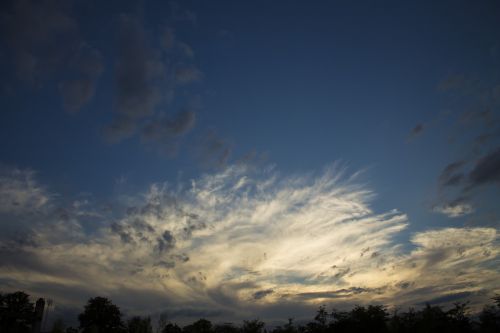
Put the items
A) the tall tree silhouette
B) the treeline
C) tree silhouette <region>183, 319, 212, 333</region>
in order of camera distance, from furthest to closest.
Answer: tree silhouette <region>183, 319, 212, 333</region>
the tall tree silhouette
the treeline

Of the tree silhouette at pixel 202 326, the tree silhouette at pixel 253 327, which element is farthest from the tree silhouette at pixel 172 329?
the tree silhouette at pixel 253 327

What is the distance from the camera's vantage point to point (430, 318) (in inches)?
2030

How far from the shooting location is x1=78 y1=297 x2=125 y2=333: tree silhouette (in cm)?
9656

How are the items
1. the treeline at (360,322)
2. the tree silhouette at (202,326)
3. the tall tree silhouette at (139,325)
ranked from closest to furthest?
the treeline at (360,322)
the tall tree silhouette at (139,325)
the tree silhouette at (202,326)

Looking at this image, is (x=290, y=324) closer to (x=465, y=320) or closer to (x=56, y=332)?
(x=465, y=320)

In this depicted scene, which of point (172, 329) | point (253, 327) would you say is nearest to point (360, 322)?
point (253, 327)

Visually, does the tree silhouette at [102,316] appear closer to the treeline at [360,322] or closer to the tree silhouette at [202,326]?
the treeline at [360,322]

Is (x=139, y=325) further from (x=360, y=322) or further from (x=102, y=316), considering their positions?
(x=360, y=322)

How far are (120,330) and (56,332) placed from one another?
70.1 m

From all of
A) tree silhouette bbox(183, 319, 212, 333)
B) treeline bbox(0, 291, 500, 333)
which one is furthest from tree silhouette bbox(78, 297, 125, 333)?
tree silhouette bbox(183, 319, 212, 333)

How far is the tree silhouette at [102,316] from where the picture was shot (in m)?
96.6

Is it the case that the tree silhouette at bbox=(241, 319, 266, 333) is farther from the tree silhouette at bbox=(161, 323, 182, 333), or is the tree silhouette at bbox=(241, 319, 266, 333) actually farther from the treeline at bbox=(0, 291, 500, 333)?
the tree silhouette at bbox=(161, 323, 182, 333)

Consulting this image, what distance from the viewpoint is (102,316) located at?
9731 centimetres

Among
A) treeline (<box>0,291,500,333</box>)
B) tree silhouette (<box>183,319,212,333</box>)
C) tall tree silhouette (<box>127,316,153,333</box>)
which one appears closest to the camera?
treeline (<box>0,291,500,333</box>)
